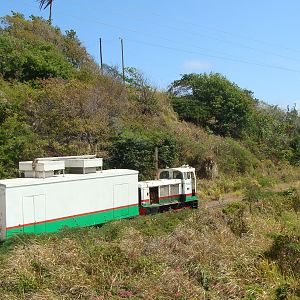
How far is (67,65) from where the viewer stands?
36.1m

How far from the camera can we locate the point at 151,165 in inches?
1168

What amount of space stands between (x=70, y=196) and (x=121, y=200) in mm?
3001

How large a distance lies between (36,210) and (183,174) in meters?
9.63

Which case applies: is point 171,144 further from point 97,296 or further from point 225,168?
point 97,296

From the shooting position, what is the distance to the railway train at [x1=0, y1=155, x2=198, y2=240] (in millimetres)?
16109

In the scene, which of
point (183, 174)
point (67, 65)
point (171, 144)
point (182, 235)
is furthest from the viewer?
point (67, 65)

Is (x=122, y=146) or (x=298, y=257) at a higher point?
(x=122, y=146)

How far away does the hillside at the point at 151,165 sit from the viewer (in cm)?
1120

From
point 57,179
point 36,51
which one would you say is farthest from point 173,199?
point 36,51

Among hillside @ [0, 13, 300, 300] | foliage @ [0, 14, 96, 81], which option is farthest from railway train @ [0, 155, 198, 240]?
foliage @ [0, 14, 96, 81]

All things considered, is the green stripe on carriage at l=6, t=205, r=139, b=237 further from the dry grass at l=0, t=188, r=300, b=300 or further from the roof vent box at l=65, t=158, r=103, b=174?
the dry grass at l=0, t=188, r=300, b=300

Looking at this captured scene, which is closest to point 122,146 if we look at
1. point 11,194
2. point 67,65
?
point 67,65

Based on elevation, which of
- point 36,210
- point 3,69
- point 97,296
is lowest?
point 97,296

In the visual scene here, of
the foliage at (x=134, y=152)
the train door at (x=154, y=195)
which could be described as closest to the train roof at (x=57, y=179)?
the train door at (x=154, y=195)
